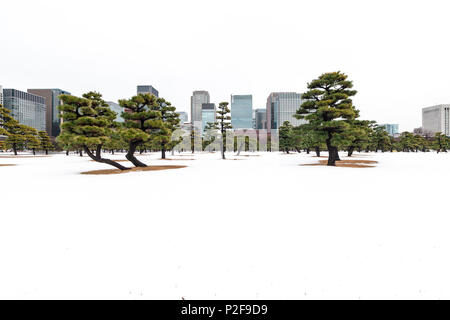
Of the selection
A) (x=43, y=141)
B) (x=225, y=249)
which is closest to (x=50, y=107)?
(x=43, y=141)

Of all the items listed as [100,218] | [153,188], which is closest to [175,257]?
[100,218]

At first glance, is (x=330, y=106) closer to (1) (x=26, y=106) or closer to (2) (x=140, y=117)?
(2) (x=140, y=117)

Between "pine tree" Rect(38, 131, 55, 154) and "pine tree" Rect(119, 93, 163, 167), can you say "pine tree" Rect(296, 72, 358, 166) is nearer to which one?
"pine tree" Rect(119, 93, 163, 167)

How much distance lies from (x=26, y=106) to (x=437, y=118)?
287735 millimetres

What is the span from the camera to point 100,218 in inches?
212

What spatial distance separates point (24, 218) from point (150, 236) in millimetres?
3893

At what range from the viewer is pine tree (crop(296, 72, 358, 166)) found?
1841 cm

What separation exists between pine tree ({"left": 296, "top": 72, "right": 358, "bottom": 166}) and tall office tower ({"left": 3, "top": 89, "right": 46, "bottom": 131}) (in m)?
142

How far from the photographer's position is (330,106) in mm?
19359

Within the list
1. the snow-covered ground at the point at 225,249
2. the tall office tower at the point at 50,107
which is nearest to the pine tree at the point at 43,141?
the snow-covered ground at the point at 225,249

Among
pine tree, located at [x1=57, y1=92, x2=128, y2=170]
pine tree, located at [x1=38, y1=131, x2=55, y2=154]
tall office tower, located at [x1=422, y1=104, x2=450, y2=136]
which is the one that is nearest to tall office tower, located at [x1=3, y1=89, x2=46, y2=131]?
pine tree, located at [x1=38, y1=131, x2=55, y2=154]

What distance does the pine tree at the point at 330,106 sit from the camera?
18406mm

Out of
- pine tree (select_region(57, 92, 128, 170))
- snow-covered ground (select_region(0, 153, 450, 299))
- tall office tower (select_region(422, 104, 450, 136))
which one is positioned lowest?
snow-covered ground (select_region(0, 153, 450, 299))
